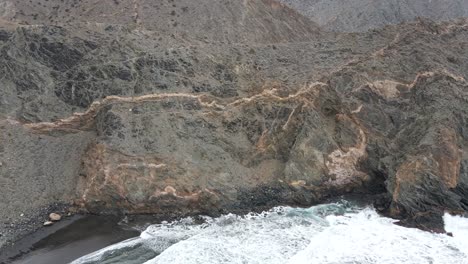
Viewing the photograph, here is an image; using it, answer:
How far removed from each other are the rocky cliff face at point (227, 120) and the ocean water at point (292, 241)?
1463 mm

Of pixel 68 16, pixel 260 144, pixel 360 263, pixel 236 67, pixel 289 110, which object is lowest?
pixel 360 263

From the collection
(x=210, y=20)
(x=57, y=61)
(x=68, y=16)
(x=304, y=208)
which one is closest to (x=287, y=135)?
(x=304, y=208)

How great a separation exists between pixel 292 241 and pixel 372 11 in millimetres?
47774

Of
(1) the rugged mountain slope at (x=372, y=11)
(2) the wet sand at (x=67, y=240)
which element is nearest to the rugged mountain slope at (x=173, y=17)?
(1) the rugged mountain slope at (x=372, y=11)

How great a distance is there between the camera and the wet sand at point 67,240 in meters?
32.4

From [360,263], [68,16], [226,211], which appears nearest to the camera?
[360,263]

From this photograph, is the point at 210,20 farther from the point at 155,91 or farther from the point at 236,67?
the point at 155,91

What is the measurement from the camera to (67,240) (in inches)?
1337

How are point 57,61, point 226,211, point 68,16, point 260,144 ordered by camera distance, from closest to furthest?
point 226,211 → point 260,144 → point 57,61 → point 68,16

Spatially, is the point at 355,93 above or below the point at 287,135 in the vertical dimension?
above

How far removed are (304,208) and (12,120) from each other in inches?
931

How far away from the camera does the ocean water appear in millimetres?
30875

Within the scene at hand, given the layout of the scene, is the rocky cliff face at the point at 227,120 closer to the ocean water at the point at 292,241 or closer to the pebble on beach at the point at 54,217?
the ocean water at the point at 292,241

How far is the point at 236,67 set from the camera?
4403 centimetres
